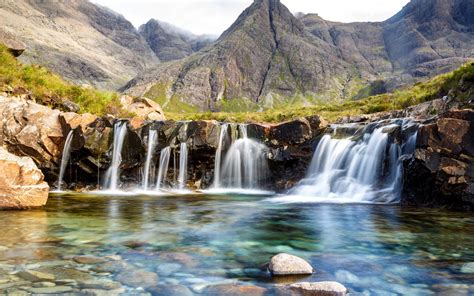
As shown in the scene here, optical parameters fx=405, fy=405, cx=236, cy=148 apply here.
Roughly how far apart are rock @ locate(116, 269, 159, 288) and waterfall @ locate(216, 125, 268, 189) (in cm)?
1817

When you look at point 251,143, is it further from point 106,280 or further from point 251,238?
point 106,280

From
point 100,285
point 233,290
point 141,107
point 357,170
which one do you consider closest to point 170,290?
point 233,290

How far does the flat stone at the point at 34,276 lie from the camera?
691 cm

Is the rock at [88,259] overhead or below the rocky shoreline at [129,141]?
below

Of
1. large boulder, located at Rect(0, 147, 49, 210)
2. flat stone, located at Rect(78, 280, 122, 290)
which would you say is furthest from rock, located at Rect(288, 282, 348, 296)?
large boulder, located at Rect(0, 147, 49, 210)

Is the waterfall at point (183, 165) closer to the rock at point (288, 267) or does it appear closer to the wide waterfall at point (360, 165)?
the wide waterfall at point (360, 165)

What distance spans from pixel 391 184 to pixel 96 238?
13.6 m

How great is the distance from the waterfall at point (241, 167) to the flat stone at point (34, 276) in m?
18.6

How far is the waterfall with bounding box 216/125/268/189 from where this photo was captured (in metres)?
25.5

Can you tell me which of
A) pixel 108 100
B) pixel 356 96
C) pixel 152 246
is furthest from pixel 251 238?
pixel 356 96

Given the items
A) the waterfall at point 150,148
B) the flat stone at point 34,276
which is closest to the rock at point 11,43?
the waterfall at point 150,148

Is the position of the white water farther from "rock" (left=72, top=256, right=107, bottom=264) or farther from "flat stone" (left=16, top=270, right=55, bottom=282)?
"flat stone" (left=16, top=270, right=55, bottom=282)

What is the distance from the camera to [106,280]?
6980 mm

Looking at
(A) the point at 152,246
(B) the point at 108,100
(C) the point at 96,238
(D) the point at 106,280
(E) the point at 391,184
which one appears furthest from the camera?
(B) the point at 108,100
